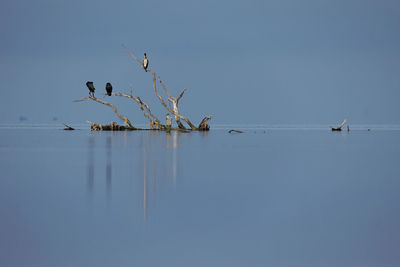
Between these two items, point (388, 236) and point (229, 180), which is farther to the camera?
point (229, 180)

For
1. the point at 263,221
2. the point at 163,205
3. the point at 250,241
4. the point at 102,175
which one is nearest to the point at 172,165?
the point at 102,175

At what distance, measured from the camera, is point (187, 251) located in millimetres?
6832

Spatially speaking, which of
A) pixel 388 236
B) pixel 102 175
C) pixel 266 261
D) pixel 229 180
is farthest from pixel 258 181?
pixel 266 261

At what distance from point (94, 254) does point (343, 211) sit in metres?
4.16

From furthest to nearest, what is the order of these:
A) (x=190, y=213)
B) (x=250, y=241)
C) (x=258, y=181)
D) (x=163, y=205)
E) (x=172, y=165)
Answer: (x=172, y=165)
(x=258, y=181)
(x=163, y=205)
(x=190, y=213)
(x=250, y=241)

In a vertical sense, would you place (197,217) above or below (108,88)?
below

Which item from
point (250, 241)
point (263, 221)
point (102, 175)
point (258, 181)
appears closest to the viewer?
point (250, 241)

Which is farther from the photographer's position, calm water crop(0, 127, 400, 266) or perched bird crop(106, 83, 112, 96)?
perched bird crop(106, 83, 112, 96)

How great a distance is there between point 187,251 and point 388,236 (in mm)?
2381

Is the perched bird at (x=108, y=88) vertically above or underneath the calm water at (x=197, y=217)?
above

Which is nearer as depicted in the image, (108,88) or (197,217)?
(197,217)

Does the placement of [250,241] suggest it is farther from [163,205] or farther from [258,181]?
[258,181]

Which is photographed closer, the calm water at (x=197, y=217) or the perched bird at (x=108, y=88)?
the calm water at (x=197, y=217)

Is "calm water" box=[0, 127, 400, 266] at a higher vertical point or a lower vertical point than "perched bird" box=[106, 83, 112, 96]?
lower
